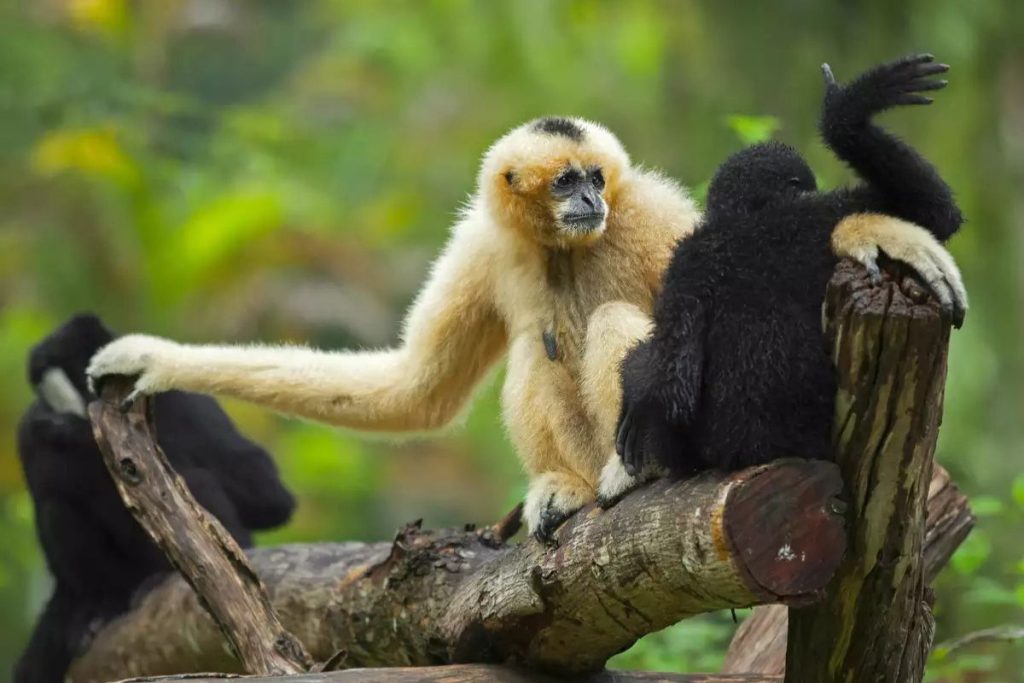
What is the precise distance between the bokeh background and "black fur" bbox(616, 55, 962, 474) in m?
2.31

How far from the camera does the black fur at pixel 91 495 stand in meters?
7.38

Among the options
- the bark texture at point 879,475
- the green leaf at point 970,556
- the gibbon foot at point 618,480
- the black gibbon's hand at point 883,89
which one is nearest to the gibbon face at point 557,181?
the gibbon foot at point 618,480

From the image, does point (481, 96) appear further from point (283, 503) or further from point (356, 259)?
point (283, 503)

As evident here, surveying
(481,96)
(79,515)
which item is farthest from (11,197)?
(79,515)

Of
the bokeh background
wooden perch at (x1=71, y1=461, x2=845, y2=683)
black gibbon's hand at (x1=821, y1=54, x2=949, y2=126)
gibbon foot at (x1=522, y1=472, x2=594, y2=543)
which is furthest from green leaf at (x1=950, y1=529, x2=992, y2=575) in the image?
black gibbon's hand at (x1=821, y1=54, x2=949, y2=126)

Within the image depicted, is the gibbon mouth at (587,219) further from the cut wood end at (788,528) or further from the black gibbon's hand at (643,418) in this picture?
the cut wood end at (788,528)

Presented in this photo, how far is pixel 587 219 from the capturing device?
199 inches

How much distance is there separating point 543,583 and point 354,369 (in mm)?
1843

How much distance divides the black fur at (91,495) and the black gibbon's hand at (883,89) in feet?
15.6

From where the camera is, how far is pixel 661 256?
5090 millimetres

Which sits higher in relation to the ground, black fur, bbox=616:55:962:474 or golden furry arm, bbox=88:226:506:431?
black fur, bbox=616:55:962:474

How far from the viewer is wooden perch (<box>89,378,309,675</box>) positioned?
16.9 ft

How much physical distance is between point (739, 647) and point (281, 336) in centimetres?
1070

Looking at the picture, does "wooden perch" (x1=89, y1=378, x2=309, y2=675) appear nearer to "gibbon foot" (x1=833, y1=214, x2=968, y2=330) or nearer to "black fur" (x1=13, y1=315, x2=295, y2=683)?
"black fur" (x1=13, y1=315, x2=295, y2=683)
